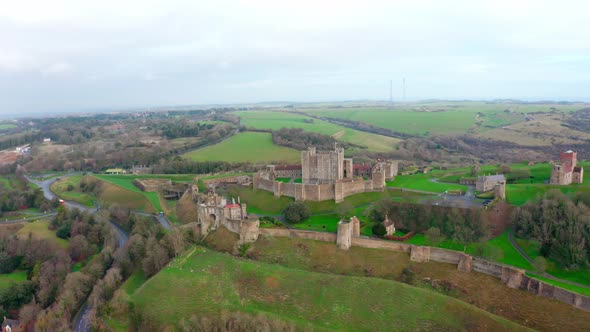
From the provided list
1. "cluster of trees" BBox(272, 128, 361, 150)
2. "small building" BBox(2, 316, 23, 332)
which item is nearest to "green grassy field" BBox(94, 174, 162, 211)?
"small building" BBox(2, 316, 23, 332)

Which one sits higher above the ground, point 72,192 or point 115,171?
point 115,171

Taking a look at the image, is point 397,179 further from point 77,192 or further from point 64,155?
point 64,155

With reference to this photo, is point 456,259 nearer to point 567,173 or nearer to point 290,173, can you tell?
point 567,173

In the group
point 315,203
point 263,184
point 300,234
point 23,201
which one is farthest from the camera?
point 23,201

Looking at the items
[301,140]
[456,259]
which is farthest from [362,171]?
[301,140]

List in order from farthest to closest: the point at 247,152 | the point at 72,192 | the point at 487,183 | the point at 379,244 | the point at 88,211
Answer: the point at 247,152 < the point at 72,192 < the point at 88,211 < the point at 487,183 < the point at 379,244

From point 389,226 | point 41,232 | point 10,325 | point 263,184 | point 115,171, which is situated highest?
point 263,184

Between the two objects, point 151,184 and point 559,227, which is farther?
point 151,184
